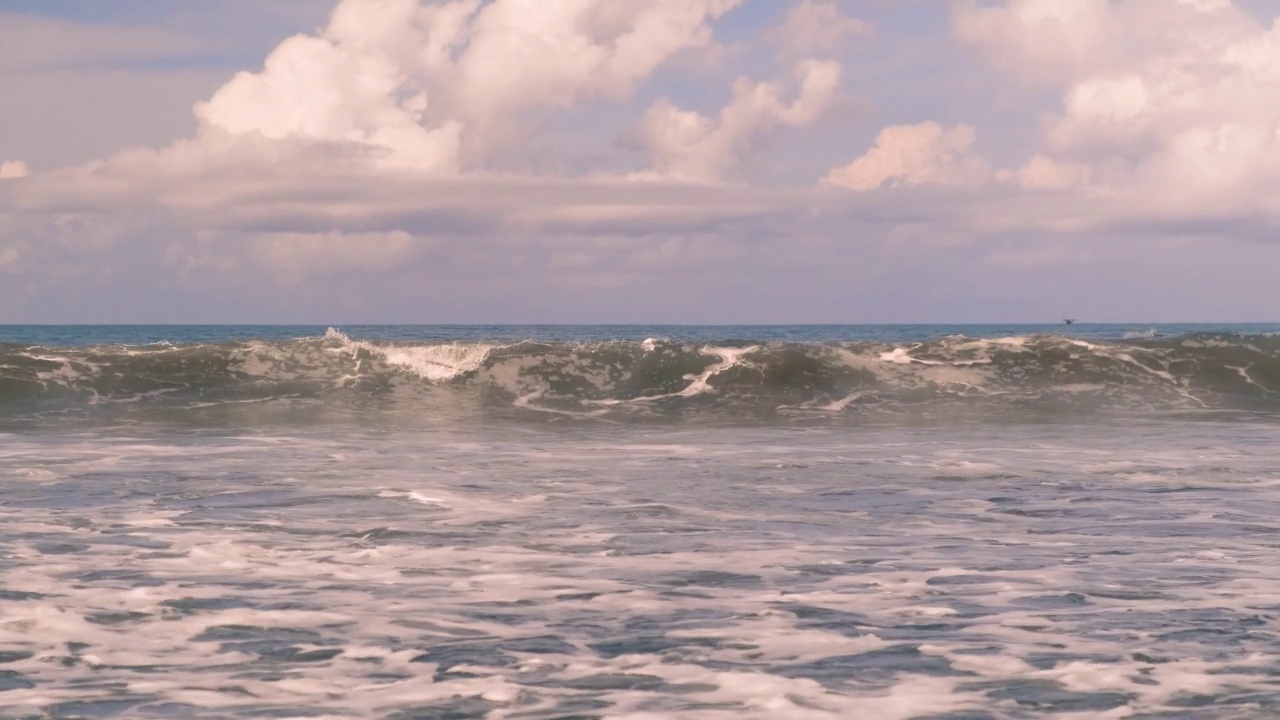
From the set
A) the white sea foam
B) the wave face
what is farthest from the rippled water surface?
the white sea foam

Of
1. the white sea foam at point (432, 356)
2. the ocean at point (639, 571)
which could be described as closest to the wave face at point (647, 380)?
the white sea foam at point (432, 356)

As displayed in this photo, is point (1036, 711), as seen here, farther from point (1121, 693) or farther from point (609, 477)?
point (609, 477)

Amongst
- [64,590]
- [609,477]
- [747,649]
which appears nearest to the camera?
[747,649]

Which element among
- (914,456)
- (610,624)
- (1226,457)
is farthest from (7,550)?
(1226,457)

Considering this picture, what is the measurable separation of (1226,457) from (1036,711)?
452 inches

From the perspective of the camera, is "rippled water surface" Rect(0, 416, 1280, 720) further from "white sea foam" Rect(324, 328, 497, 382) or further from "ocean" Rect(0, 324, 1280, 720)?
"white sea foam" Rect(324, 328, 497, 382)

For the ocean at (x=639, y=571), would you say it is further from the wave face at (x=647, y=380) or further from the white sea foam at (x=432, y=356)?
the white sea foam at (x=432, y=356)

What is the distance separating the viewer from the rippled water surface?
18.1 ft

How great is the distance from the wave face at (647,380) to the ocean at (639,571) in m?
3.53

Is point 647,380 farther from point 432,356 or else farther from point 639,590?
point 639,590

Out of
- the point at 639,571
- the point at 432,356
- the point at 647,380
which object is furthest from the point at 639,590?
the point at 432,356

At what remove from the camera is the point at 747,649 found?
20.3 ft

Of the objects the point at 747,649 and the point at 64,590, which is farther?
the point at 64,590

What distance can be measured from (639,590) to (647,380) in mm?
20883
